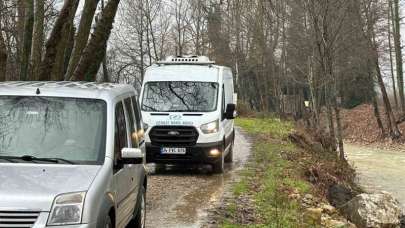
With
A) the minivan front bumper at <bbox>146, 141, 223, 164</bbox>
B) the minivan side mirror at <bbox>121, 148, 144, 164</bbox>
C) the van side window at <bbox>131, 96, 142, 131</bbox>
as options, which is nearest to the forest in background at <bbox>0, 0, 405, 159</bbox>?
the minivan front bumper at <bbox>146, 141, 223, 164</bbox>

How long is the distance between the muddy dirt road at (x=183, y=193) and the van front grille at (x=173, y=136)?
0.81 m

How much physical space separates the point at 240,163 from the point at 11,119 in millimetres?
11612

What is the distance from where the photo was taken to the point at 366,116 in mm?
50031

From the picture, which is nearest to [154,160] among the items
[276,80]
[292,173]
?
[292,173]

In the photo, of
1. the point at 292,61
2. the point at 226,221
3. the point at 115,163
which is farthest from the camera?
the point at 292,61

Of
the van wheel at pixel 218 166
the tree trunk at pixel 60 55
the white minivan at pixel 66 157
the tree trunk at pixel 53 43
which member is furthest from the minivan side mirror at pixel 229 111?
the white minivan at pixel 66 157

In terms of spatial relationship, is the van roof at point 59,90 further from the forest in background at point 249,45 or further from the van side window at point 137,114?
the forest in background at point 249,45

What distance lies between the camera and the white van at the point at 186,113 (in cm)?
1431

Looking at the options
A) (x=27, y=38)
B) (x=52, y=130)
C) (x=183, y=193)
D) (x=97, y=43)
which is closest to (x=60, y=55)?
(x=97, y=43)

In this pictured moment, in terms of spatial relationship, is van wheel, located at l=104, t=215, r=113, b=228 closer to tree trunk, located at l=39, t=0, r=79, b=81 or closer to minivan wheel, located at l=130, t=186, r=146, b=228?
minivan wheel, located at l=130, t=186, r=146, b=228

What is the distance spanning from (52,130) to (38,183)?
1071 millimetres

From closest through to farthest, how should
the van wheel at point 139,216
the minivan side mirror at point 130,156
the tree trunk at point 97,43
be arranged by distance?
the minivan side mirror at point 130,156, the van wheel at point 139,216, the tree trunk at point 97,43

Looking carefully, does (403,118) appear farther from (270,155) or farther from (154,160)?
(154,160)

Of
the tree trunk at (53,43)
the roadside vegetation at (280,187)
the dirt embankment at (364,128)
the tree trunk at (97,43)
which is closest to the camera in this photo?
the roadside vegetation at (280,187)
